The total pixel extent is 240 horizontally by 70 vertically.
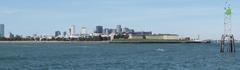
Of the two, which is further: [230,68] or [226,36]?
[226,36]

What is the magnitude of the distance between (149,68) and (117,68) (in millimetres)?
3755

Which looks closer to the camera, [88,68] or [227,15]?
[88,68]

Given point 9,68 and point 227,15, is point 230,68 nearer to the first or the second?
point 9,68

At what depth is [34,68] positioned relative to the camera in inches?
3140

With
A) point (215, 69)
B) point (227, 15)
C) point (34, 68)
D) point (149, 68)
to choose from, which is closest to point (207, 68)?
point (215, 69)

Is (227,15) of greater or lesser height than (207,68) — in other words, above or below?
above

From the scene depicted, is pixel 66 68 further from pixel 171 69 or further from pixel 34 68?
pixel 171 69

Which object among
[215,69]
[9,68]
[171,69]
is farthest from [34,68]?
[215,69]

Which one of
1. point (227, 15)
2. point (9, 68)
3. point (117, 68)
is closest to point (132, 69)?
point (117, 68)

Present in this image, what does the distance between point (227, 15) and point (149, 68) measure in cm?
5962

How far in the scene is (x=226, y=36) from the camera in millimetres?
140000

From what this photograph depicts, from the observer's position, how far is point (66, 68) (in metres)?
80.3

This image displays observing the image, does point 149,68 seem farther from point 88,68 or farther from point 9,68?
point 9,68

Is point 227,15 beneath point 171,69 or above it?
above
